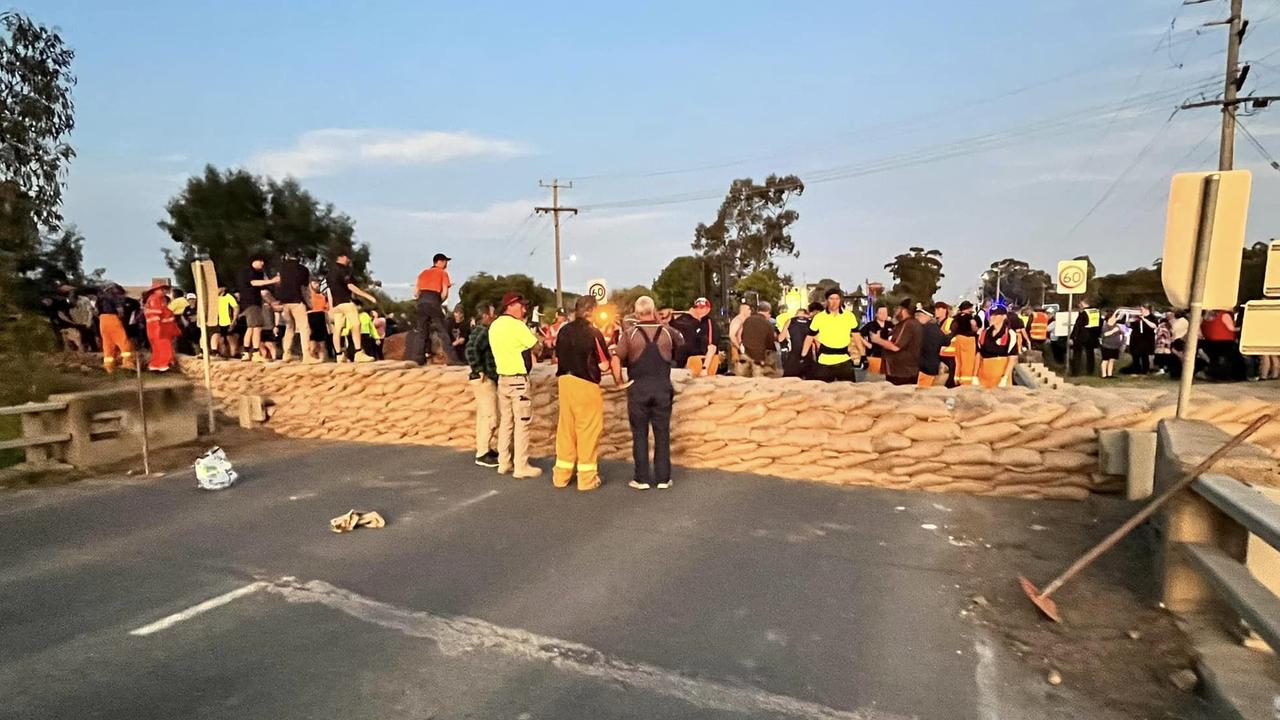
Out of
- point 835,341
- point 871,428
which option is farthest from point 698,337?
point 871,428

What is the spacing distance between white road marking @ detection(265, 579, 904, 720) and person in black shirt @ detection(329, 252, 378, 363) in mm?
6348

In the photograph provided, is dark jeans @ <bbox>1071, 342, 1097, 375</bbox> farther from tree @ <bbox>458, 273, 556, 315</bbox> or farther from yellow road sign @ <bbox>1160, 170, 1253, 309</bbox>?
tree @ <bbox>458, 273, 556, 315</bbox>

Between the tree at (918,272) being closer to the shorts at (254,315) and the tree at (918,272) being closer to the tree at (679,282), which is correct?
the tree at (679,282)

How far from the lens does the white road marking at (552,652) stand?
2984 mm

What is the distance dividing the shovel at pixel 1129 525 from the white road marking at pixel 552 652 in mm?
1394

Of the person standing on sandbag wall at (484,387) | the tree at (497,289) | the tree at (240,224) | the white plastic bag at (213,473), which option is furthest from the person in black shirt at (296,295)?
the tree at (497,289)

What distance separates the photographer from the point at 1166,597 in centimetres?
363

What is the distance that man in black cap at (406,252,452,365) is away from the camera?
9859 mm

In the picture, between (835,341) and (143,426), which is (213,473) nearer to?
(143,426)

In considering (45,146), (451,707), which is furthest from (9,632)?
(45,146)

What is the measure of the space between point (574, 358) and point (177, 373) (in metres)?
9.95

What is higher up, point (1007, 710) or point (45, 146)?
point (45, 146)

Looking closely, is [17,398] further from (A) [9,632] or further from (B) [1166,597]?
(B) [1166,597]

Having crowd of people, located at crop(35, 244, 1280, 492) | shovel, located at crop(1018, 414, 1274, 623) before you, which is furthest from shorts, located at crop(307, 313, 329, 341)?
shovel, located at crop(1018, 414, 1274, 623)
